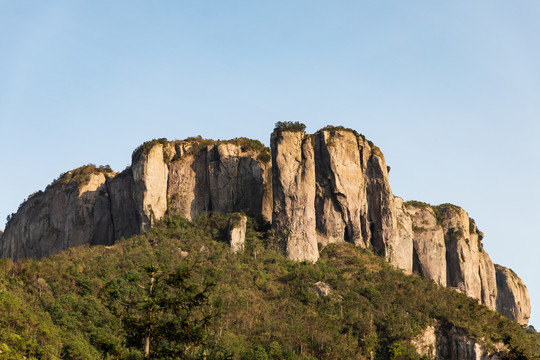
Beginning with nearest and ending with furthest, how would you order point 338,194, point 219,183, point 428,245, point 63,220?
point 338,194 → point 219,183 → point 63,220 → point 428,245

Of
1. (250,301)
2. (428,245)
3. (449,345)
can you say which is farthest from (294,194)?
(428,245)

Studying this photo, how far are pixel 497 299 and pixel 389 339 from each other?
52276 millimetres

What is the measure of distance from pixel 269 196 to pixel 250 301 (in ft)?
62.4

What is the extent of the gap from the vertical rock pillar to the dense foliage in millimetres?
1861

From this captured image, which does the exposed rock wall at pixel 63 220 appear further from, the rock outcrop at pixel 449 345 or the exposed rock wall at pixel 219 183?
the rock outcrop at pixel 449 345

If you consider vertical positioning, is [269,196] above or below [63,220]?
above

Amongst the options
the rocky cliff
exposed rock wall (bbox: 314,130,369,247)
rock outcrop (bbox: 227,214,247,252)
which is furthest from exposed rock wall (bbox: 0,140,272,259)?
exposed rock wall (bbox: 314,130,369,247)

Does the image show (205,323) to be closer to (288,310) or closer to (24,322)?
(24,322)

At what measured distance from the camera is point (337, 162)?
308 feet

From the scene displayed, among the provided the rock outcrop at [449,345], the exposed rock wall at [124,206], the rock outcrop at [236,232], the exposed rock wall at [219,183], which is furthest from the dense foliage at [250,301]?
the exposed rock wall at [124,206]

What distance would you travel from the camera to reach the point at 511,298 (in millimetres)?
123625

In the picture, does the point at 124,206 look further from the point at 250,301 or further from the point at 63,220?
the point at 250,301

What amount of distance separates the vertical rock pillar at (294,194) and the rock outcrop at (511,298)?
4821 centimetres

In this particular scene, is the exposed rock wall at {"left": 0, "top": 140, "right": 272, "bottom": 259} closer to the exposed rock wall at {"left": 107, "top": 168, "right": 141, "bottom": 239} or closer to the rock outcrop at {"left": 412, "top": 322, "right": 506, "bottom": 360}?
the exposed rock wall at {"left": 107, "top": 168, "right": 141, "bottom": 239}
